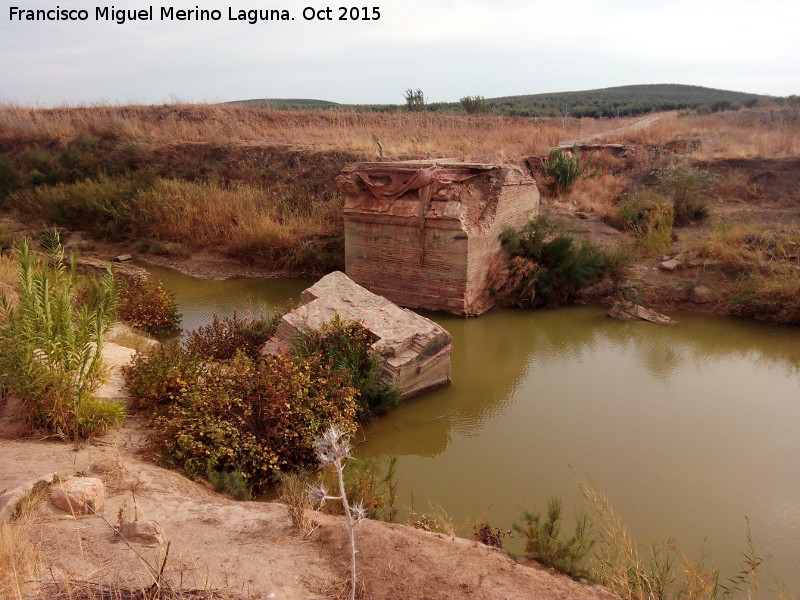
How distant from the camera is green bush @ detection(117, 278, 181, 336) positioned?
8.20m

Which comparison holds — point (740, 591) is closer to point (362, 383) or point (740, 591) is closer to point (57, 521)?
point (362, 383)

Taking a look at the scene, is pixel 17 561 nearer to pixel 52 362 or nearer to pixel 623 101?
pixel 52 362

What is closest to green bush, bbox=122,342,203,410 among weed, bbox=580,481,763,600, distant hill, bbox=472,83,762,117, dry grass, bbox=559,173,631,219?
weed, bbox=580,481,763,600

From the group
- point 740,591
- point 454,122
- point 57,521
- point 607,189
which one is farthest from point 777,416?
point 454,122

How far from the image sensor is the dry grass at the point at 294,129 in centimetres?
1622

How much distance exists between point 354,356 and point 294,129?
620 inches

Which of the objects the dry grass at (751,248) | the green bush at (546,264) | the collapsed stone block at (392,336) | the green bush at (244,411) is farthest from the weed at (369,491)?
the dry grass at (751,248)

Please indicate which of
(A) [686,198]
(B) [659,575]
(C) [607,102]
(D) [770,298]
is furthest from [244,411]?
(C) [607,102]

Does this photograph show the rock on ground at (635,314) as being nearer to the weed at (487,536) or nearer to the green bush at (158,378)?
the weed at (487,536)

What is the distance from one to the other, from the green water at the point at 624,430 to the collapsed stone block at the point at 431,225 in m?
0.70

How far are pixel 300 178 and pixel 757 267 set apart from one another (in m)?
10.2

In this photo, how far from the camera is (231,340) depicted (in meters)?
6.88

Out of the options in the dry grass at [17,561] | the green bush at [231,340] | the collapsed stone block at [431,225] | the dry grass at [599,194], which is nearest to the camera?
the dry grass at [17,561]

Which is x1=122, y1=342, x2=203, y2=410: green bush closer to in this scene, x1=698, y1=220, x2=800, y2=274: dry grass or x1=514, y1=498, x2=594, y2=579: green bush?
x1=514, y1=498, x2=594, y2=579: green bush
